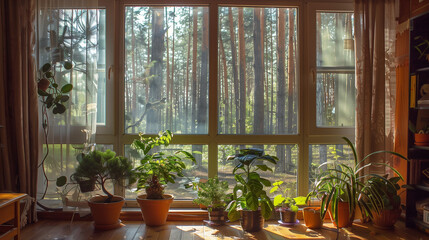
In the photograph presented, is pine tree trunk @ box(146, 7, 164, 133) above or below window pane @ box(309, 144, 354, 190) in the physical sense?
above

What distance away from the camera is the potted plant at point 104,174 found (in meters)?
3.18

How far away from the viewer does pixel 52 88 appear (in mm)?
3424

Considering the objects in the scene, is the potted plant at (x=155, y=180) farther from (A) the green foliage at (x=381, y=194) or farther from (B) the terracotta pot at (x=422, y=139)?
(B) the terracotta pot at (x=422, y=139)

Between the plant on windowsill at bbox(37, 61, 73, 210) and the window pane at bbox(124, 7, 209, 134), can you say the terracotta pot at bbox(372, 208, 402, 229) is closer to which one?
the window pane at bbox(124, 7, 209, 134)

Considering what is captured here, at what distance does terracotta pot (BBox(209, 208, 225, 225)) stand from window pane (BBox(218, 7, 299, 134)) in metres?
0.77

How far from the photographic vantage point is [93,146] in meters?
3.49

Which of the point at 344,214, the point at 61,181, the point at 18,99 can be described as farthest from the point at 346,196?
the point at 18,99

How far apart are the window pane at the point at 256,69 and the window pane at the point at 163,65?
0.69 feet

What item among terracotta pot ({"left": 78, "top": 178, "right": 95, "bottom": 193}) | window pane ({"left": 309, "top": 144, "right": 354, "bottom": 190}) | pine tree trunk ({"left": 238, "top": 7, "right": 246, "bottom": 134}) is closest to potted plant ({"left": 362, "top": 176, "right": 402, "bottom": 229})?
window pane ({"left": 309, "top": 144, "right": 354, "bottom": 190})

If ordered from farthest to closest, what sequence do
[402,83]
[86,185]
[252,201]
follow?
[402,83] < [86,185] < [252,201]

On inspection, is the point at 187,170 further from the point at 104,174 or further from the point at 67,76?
the point at 67,76

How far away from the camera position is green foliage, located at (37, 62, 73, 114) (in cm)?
331

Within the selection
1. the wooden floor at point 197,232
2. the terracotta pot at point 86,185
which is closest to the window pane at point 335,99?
the wooden floor at point 197,232

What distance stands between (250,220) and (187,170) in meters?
0.87
